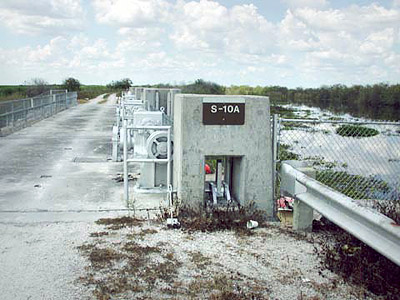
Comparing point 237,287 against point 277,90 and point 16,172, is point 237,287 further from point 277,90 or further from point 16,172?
point 277,90

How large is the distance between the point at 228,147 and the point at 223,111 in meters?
0.48

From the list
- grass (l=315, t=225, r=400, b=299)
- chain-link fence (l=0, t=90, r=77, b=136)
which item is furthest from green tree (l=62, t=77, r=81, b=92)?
grass (l=315, t=225, r=400, b=299)

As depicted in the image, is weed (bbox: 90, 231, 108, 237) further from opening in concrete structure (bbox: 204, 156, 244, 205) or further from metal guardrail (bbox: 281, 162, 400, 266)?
metal guardrail (bbox: 281, 162, 400, 266)

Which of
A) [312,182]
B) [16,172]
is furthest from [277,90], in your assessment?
[312,182]

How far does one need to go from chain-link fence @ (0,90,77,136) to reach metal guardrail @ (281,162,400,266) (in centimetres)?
1306

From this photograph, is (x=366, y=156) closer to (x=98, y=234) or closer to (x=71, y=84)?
(x=98, y=234)

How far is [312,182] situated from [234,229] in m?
1.19

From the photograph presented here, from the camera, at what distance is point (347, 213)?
4254 millimetres

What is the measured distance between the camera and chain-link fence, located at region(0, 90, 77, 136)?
16688 millimetres

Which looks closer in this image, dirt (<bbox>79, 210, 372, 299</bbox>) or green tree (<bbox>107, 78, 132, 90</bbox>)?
dirt (<bbox>79, 210, 372, 299</bbox>)

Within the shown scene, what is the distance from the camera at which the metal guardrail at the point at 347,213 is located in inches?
139

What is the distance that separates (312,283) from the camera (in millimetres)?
4074

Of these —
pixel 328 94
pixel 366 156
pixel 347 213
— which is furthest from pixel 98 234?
pixel 328 94

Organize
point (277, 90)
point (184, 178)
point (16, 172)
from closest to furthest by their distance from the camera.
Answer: point (184, 178) < point (16, 172) < point (277, 90)
